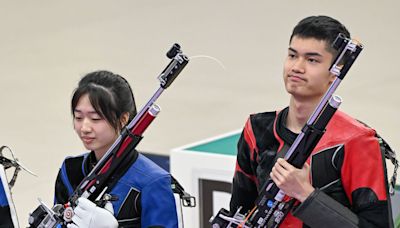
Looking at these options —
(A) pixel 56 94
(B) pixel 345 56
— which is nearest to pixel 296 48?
(B) pixel 345 56

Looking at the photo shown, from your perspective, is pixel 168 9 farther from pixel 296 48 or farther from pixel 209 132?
pixel 296 48

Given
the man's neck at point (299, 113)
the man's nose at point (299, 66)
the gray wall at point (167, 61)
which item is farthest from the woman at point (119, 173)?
the gray wall at point (167, 61)

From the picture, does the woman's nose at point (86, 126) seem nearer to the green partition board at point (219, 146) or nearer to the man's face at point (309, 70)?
the man's face at point (309, 70)

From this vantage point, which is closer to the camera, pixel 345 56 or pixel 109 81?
pixel 345 56

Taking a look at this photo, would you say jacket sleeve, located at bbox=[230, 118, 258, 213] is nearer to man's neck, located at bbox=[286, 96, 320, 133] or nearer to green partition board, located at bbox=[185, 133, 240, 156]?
man's neck, located at bbox=[286, 96, 320, 133]

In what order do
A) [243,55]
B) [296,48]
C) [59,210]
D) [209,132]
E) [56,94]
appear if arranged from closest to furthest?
[296,48] < [59,210] < [209,132] < [56,94] < [243,55]

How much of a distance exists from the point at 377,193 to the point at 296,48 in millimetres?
480

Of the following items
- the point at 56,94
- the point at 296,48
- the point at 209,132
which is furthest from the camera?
the point at 56,94

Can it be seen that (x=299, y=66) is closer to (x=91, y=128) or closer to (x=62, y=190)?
(x=91, y=128)

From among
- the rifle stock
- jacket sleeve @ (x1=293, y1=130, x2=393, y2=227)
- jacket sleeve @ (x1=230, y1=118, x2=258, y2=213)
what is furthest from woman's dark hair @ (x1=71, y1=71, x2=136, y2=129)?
jacket sleeve @ (x1=293, y1=130, x2=393, y2=227)

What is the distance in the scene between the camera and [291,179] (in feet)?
8.35

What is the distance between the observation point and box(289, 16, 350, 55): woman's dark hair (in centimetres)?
266

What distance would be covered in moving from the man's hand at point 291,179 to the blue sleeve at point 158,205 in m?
0.41

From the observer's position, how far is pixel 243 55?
8.01 metres
